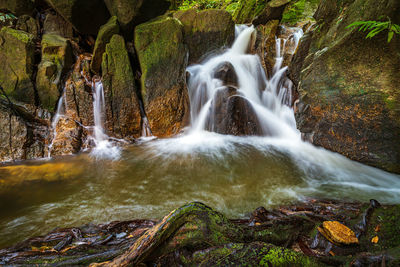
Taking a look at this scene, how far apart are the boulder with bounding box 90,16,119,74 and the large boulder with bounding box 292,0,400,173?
6.78m

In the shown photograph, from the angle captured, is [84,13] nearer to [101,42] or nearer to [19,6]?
[101,42]

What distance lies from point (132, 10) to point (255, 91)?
587 cm

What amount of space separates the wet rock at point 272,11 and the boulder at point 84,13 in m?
6.98

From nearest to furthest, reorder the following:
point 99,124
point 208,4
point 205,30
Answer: point 99,124 → point 205,30 → point 208,4

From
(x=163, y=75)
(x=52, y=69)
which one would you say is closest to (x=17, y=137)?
(x=52, y=69)

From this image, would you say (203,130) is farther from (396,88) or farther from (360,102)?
(396,88)

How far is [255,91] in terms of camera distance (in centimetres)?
741

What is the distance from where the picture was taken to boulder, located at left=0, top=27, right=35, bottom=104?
224 inches

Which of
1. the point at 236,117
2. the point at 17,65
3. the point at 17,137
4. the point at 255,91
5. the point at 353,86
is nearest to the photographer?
the point at 353,86

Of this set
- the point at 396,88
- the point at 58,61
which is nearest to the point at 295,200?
the point at 396,88

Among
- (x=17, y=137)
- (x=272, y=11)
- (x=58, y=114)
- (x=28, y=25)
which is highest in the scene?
(x=272, y=11)

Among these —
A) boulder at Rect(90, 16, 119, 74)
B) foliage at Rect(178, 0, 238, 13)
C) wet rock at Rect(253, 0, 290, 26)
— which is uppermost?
foliage at Rect(178, 0, 238, 13)

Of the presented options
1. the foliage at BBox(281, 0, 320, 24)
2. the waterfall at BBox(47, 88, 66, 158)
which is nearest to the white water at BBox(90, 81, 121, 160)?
the waterfall at BBox(47, 88, 66, 158)

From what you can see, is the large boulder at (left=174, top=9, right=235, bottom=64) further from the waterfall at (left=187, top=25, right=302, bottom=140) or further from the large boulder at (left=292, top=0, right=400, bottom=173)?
the large boulder at (left=292, top=0, right=400, bottom=173)
